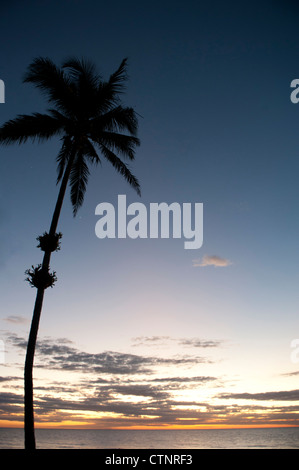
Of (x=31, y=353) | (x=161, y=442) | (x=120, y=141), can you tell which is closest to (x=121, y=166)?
(x=120, y=141)

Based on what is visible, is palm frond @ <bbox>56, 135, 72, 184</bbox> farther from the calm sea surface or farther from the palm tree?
the calm sea surface

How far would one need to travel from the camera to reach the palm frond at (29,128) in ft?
52.6

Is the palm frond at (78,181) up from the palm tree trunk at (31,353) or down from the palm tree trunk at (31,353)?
up

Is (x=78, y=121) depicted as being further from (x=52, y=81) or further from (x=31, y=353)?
(x=31, y=353)

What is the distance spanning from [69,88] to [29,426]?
1475 cm

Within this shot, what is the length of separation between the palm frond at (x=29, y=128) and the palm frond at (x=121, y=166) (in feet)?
8.80

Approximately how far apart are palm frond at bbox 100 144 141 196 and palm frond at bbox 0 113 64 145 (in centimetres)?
268

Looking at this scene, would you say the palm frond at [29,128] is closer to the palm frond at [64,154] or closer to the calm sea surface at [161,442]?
the palm frond at [64,154]

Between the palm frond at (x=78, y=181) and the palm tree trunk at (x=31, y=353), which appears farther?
the palm frond at (x=78, y=181)

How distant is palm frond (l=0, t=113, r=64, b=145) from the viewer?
16.0 m

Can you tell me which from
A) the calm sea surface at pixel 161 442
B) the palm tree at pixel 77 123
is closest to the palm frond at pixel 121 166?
the palm tree at pixel 77 123
